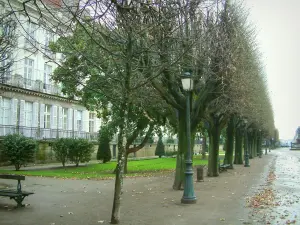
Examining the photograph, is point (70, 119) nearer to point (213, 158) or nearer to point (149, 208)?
point (213, 158)

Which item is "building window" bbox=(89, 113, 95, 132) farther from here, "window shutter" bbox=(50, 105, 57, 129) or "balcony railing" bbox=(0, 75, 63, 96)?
"balcony railing" bbox=(0, 75, 63, 96)

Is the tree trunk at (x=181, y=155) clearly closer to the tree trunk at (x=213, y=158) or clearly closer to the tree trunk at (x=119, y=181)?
the tree trunk at (x=119, y=181)

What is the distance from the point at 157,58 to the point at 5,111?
85.5ft

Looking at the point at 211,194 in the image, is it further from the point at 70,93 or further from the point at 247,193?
the point at 70,93

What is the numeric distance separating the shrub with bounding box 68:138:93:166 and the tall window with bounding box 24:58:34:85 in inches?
405

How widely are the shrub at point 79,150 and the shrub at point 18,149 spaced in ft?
14.4

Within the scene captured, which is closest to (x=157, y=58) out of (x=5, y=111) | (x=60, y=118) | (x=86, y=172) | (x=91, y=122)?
(x=86, y=172)

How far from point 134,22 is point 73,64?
13.8 m

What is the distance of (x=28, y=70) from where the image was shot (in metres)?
38.2

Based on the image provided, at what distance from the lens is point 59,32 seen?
29.2 feet

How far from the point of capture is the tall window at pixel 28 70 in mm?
37594

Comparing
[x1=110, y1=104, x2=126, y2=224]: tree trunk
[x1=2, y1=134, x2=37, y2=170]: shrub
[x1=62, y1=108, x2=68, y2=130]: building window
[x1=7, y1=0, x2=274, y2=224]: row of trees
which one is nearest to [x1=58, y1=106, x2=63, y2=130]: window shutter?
[x1=62, y1=108, x2=68, y2=130]: building window

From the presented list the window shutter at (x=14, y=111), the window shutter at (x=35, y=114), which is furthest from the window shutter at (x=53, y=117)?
the window shutter at (x=14, y=111)

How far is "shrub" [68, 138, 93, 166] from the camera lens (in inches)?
1213
